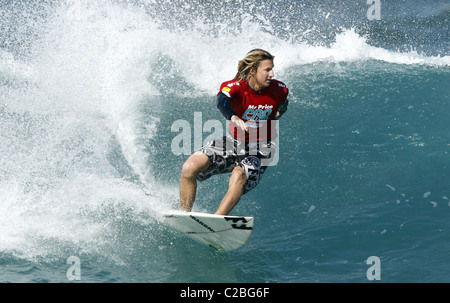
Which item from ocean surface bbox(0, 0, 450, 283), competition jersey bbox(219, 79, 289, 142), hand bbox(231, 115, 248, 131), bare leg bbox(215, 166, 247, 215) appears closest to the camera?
hand bbox(231, 115, 248, 131)

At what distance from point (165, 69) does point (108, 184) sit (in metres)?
4.74

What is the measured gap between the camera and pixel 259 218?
23.4ft

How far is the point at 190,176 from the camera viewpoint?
238 inches

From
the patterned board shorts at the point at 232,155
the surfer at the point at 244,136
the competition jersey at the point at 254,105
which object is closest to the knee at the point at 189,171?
the surfer at the point at 244,136

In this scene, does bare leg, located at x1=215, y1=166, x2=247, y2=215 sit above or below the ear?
below

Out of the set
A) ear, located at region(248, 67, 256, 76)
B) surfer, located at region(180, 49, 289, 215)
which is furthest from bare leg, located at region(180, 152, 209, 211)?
ear, located at region(248, 67, 256, 76)

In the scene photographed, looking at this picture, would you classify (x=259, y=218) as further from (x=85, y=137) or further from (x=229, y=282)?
(x=85, y=137)

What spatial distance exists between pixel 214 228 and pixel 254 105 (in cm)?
148

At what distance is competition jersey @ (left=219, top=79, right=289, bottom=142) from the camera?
617 cm

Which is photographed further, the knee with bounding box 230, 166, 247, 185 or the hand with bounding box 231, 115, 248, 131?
the knee with bounding box 230, 166, 247, 185

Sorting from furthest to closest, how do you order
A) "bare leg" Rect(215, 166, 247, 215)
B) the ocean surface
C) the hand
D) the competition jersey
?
the competition jersey < the ocean surface < "bare leg" Rect(215, 166, 247, 215) < the hand

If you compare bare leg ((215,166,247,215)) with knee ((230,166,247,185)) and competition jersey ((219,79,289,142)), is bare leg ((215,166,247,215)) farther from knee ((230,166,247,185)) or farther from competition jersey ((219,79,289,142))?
competition jersey ((219,79,289,142))

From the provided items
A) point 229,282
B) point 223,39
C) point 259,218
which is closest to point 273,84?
point 259,218

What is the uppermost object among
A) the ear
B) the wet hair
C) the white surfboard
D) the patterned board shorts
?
the wet hair
